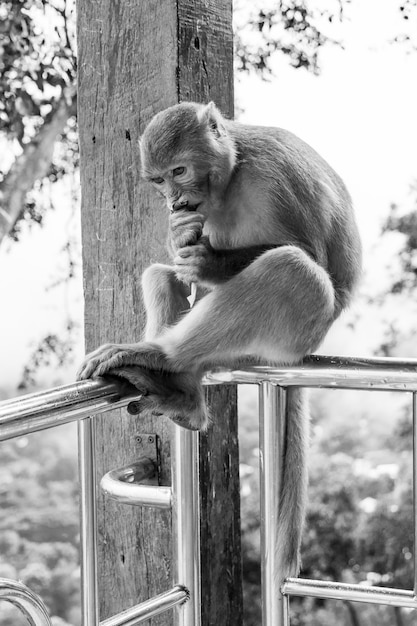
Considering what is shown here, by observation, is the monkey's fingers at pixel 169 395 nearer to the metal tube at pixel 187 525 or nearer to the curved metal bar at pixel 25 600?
the metal tube at pixel 187 525

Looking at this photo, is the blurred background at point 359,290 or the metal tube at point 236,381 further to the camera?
the blurred background at point 359,290

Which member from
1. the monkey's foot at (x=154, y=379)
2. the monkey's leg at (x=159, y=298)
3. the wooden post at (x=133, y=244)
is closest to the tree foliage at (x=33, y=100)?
the wooden post at (x=133, y=244)

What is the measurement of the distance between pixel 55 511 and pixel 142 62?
12.5 feet

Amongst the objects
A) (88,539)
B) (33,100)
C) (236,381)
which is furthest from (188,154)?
(33,100)

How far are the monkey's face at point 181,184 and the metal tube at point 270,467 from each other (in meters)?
0.67

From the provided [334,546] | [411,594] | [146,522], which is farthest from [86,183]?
[334,546]

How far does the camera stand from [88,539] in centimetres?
135

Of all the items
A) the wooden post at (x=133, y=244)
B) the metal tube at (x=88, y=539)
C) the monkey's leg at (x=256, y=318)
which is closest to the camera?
the metal tube at (x=88, y=539)

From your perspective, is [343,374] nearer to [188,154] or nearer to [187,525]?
[187,525]

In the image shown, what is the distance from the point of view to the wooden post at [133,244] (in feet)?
7.10

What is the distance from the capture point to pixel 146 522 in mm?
2213

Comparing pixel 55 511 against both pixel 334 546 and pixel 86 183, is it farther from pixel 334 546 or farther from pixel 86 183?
pixel 86 183

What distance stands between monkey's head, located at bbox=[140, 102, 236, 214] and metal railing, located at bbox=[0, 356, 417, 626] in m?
0.57

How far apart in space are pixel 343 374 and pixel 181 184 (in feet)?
2.60
